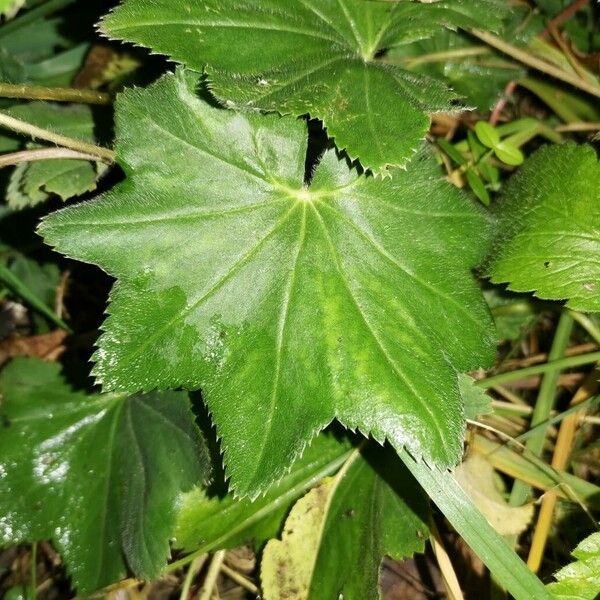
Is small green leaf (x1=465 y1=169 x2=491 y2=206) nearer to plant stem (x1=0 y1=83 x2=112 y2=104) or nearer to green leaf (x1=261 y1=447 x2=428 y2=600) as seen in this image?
green leaf (x1=261 y1=447 x2=428 y2=600)

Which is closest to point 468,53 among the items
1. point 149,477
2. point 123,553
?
point 149,477

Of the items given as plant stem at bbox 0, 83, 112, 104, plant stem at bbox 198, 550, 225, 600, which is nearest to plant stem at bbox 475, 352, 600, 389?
plant stem at bbox 198, 550, 225, 600

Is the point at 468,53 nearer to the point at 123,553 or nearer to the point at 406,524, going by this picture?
the point at 406,524

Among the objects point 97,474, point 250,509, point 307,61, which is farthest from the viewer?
point 97,474

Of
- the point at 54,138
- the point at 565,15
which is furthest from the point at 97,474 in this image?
the point at 565,15

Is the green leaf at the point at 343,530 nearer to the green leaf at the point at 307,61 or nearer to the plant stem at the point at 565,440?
the plant stem at the point at 565,440

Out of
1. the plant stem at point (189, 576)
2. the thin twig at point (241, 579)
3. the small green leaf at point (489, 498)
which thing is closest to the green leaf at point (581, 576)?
the small green leaf at point (489, 498)

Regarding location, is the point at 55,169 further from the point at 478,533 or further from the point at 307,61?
the point at 478,533
